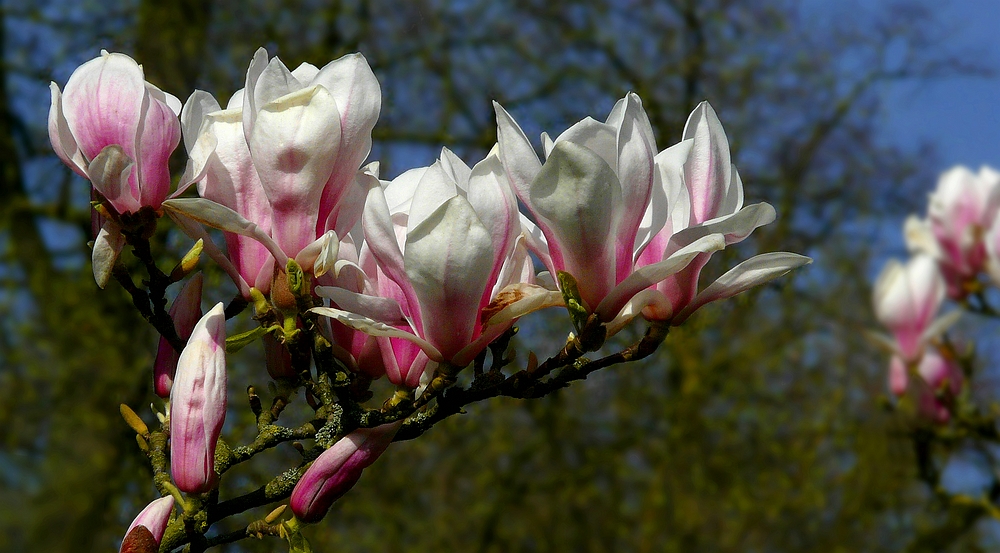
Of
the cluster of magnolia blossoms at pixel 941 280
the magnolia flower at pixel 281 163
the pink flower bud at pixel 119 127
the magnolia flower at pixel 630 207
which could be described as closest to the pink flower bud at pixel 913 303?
the cluster of magnolia blossoms at pixel 941 280

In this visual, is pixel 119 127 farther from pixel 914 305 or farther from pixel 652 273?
pixel 914 305

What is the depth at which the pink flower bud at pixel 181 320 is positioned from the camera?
774mm

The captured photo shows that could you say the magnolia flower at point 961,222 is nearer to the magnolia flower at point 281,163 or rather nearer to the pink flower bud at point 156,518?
the magnolia flower at point 281,163

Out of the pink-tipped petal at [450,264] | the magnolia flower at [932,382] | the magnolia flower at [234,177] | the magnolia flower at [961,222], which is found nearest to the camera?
the pink-tipped petal at [450,264]

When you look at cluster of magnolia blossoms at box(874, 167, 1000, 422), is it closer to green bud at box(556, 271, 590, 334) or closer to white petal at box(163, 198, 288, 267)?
green bud at box(556, 271, 590, 334)

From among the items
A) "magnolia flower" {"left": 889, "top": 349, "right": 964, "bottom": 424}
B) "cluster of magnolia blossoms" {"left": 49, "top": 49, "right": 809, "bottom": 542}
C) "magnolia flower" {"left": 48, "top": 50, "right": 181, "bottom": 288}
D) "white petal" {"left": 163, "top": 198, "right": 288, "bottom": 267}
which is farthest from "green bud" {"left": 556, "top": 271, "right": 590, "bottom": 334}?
"magnolia flower" {"left": 889, "top": 349, "right": 964, "bottom": 424}

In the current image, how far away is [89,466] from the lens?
329 centimetres

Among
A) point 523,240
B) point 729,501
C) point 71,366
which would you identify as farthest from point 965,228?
point 71,366

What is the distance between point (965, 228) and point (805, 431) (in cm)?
159

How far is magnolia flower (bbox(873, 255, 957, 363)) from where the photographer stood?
2227 mm

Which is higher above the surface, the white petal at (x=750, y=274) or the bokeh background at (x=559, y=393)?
the white petal at (x=750, y=274)

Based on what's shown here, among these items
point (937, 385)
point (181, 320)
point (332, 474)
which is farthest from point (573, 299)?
point (937, 385)

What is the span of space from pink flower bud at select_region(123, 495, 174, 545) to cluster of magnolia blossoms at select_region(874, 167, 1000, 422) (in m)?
1.88

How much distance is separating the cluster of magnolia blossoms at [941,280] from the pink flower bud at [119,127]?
6.19 feet
